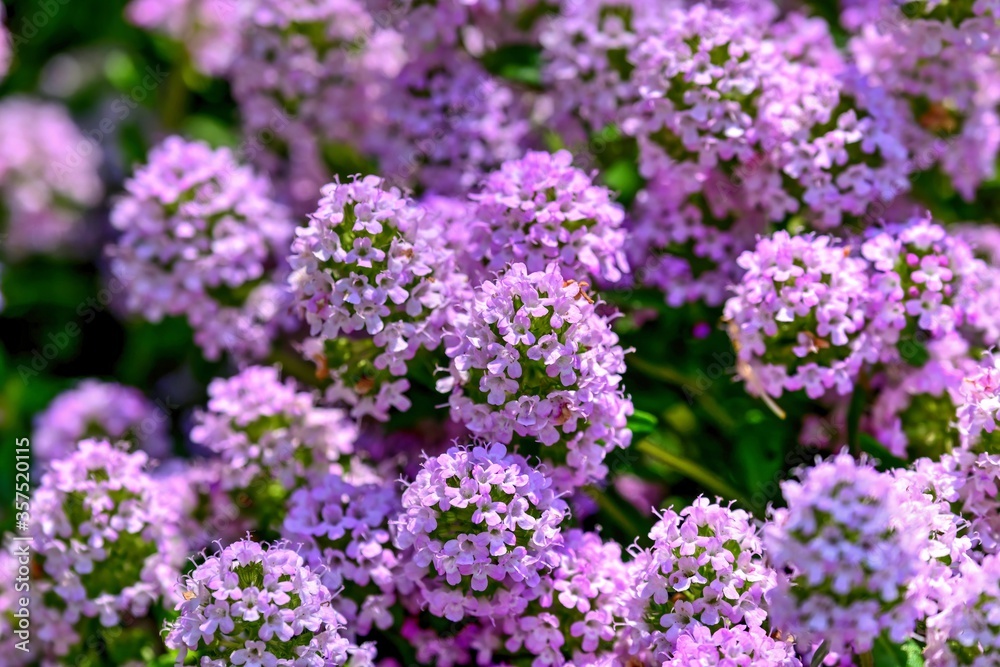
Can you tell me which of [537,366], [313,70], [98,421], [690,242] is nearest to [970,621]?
[537,366]

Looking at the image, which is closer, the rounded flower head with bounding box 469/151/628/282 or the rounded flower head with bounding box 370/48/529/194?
the rounded flower head with bounding box 469/151/628/282

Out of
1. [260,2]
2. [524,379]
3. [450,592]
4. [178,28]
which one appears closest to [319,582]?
[450,592]

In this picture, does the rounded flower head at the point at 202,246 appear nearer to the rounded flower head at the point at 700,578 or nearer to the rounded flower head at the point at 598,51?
the rounded flower head at the point at 598,51

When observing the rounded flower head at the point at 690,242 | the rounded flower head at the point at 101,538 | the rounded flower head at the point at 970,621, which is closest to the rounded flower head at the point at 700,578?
the rounded flower head at the point at 970,621

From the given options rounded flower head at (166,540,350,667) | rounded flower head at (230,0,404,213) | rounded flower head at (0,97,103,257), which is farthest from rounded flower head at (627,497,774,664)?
rounded flower head at (0,97,103,257)

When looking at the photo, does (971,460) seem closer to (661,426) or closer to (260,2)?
(661,426)

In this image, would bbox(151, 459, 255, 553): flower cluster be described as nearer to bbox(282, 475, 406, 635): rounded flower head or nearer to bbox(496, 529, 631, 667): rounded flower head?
bbox(282, 475, 406, 635): rounded flower head
